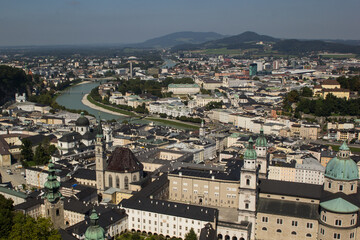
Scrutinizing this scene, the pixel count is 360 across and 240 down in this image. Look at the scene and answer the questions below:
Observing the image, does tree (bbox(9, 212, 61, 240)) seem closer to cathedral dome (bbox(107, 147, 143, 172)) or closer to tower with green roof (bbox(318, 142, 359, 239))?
cathedral dome (bbox(107, 147, 143, 172))

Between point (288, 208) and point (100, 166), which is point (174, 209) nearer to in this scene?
point (288, 208)

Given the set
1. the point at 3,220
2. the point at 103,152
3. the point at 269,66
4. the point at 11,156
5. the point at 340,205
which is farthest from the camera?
the point at 269,66

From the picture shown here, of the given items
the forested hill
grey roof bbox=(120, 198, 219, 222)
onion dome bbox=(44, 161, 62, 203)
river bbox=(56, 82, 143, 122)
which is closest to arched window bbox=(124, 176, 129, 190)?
grey roof bbox=(120, 198, 219, 222)

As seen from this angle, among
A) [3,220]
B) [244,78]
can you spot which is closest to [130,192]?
[3,220]

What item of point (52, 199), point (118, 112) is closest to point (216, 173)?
point (52, 199)

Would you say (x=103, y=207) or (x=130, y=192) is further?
(x=130, y=192)

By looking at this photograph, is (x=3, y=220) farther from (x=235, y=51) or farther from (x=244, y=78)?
(x=235, y=51)
